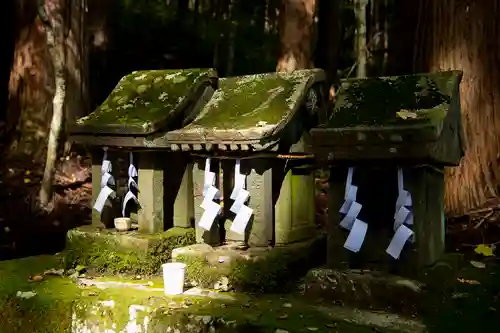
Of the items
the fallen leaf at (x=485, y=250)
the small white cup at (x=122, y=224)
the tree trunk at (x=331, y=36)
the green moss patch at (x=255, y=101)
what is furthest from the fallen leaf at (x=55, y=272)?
the tree trunk at (x=331, y=36)

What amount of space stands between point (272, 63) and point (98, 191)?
863 cm

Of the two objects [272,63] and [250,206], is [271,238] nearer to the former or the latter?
[250,206]

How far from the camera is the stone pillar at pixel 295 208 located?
5.69 metres

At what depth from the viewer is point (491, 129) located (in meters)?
7.22

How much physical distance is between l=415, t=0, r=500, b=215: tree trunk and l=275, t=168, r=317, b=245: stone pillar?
2392 millimetres

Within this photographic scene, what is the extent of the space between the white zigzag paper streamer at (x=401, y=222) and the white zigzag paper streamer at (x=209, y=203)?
178 centimetres

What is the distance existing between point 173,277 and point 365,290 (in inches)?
66.7

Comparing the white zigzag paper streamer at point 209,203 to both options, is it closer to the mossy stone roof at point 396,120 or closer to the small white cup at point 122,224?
the small white cup at point 122,224

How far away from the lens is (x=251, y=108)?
5.77m

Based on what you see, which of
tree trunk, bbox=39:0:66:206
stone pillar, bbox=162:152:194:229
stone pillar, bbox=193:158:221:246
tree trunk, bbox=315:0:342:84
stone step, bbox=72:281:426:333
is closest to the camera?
stone step, bbox=72:281:426:333

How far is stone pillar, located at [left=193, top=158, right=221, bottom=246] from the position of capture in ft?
19.2

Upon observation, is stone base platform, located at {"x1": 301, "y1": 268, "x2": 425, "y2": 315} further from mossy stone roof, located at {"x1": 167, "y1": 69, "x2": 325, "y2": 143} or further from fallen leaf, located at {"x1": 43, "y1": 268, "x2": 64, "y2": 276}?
fallen leaf, located at {"x1": 43, "y1": 268, "x2": 64, "y2": 276}

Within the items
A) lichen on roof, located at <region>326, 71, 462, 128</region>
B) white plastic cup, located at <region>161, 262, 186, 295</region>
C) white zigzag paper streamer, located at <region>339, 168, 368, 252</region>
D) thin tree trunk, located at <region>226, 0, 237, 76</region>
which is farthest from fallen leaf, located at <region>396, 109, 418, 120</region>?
thin tree trunk, located at <region>226, 0, 237, 76</region>

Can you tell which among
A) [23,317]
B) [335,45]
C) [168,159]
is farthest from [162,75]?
[335,45]
